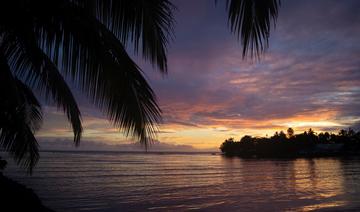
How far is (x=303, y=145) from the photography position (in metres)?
128

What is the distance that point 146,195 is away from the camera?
71.6 feet

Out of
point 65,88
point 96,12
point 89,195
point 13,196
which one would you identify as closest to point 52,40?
point 96,12

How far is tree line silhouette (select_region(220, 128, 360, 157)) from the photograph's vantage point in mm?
119312

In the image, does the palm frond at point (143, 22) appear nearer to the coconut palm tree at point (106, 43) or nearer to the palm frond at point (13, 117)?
the coconut palm tree at point (106, 43)

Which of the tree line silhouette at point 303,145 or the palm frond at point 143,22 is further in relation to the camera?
the tree line silhouette at point 303,145

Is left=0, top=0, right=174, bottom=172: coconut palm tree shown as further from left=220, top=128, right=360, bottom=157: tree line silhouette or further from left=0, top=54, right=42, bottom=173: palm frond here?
left=220, top=128, right=360, bottom=157: tree line silhouette

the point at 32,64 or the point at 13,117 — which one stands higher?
the point at 32,64

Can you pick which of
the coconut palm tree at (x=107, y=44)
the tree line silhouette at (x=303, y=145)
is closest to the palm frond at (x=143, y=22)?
the coconut palm tree at (x=107, y=44)

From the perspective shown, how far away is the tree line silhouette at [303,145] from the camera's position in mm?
119312

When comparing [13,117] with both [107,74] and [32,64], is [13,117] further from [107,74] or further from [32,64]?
[107,74]

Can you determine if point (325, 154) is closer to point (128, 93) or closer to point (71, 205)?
point (71, 205)

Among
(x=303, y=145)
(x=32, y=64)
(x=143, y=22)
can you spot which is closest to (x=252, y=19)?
(x=143, y=22)

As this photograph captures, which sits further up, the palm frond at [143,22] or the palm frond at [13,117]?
the palm frond at [143,22]

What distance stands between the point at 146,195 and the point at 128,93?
1924 centimetres
